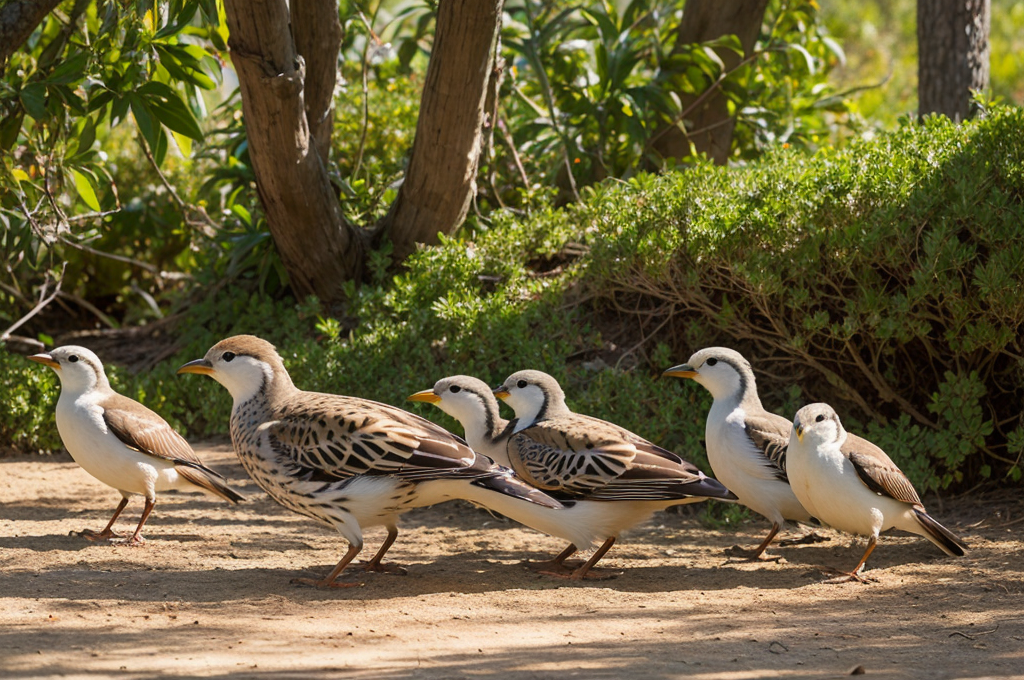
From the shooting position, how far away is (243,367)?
580 cm

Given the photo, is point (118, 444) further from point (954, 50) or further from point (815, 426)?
point (954, 50)

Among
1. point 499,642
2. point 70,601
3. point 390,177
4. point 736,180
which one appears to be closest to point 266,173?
point 390,177

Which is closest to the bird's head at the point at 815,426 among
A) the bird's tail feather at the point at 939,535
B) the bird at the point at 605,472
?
the bird at the point at 605,472

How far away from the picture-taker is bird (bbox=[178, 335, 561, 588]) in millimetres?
5219

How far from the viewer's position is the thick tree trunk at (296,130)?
745cm

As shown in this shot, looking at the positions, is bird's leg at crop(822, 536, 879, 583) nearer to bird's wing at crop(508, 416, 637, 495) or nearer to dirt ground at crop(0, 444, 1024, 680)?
dirt ground at crop(0, 444, 1024, 680)

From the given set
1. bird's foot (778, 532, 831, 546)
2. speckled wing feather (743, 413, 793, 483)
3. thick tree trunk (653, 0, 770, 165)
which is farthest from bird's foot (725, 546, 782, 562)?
thick tree trunk (653, 0, 770, 165)

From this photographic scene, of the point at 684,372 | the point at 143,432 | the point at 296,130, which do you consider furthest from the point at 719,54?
the point at 143,432

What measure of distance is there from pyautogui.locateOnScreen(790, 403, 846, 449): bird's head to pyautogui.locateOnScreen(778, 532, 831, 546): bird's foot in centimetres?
114

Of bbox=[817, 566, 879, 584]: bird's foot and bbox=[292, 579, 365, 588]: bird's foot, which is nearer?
bbox=[292, 579, 365, 588]: bird's foot

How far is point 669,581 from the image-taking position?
5.58 m

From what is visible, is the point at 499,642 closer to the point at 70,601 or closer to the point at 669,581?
the point at 669,581

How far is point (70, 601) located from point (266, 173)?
4300 mm

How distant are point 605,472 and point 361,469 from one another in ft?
4.18
